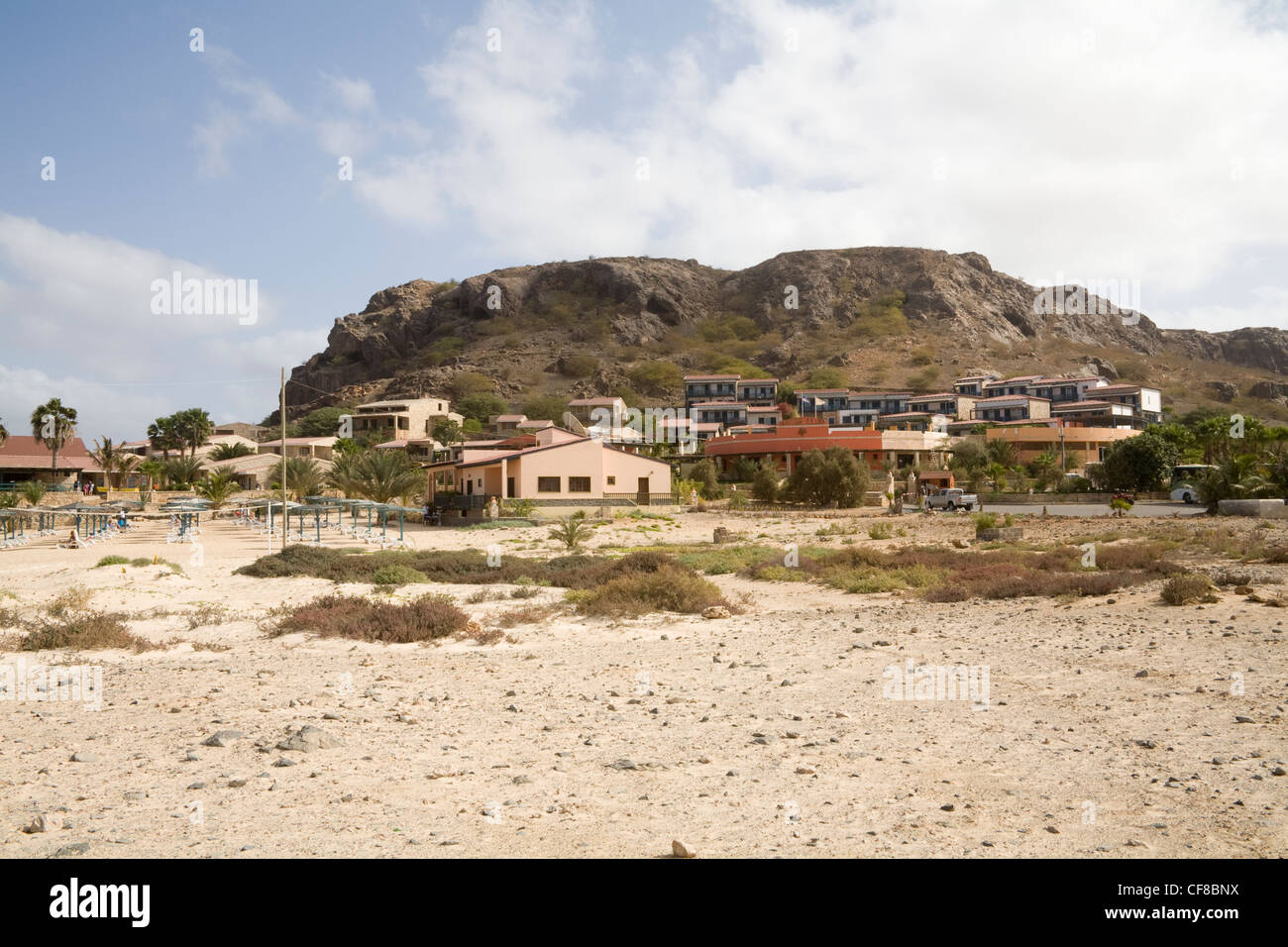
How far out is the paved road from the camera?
4462cm

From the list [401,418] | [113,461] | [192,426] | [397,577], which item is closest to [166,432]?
[192,426]

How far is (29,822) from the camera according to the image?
6254 mm

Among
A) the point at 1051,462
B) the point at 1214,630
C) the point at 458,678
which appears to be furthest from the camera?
the point at 1051,462

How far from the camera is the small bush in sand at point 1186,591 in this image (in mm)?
16188

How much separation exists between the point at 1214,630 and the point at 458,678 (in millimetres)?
11607

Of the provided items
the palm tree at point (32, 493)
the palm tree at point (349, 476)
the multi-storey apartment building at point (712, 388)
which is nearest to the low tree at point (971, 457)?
the multi-storey apartment building at point (712, 388)

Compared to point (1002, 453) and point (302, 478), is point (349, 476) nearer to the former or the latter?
point (302, 478)

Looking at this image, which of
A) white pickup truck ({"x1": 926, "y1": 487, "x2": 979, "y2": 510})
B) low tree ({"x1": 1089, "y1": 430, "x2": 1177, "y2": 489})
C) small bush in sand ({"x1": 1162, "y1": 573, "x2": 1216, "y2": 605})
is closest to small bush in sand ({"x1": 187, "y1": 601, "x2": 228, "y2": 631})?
small bush in sand ({"x1": 1162, "y1": 573, "x2": 1216, "y2": 605})

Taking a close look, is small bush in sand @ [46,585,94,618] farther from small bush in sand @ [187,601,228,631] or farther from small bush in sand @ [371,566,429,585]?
small bush in sand @ [371,566,429,585]

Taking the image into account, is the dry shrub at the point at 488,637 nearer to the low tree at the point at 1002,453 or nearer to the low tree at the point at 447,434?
the low tree at the point at 1002,453

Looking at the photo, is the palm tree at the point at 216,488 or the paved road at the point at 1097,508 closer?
the paved road at the point at 1097,508
